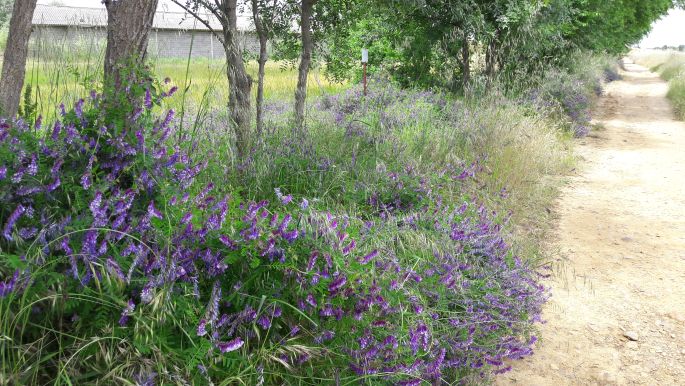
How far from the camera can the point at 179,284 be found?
2285mm

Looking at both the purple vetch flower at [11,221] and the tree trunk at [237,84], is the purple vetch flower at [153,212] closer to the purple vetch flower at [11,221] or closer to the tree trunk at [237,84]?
the purple vetch flower at [11,221]

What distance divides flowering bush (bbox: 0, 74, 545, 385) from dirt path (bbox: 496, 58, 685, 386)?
1.89 feet

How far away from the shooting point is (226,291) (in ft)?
7.99

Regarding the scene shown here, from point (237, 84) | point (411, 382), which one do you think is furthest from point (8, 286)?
point (237, 84)

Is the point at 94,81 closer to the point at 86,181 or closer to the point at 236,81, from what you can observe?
the point at 86,181

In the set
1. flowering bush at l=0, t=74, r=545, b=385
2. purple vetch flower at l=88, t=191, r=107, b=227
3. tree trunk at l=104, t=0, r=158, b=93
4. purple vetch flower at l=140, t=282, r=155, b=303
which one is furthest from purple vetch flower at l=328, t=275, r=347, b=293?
tree trunk at l=104, t=0, r=158, b=93

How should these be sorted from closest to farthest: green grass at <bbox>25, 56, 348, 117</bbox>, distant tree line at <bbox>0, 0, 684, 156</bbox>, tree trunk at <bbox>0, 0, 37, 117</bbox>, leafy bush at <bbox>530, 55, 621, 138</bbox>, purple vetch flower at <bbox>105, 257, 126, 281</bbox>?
1. purple vetch flower at <bbox>105, 257, 126, 281</bbox>
2. green grass at <bbox>25, 56, 348, 117</bbox>
3. distant tree line at <bbox>0, 0, 684, 156</bbox>
4. tree trunk at <bbox>0, 0, 37, 117</bbox>
5. leafy bush at <bbox>530, 55, 621, 138</bbox>

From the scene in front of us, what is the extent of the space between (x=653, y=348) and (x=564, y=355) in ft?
2.07

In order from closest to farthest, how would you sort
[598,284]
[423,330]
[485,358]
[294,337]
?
[294,337], [423,330], [485,358], [598,284]

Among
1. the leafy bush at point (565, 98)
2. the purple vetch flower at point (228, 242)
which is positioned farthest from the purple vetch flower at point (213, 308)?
the leafy bush at point (565, 98)

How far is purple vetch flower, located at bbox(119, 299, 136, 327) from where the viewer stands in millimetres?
1982

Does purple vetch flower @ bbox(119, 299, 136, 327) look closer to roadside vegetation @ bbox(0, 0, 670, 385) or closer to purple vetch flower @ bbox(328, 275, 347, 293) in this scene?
roadside vegetation @ bbox(0, 0, 670, 385)

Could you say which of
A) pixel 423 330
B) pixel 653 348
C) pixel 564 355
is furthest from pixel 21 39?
pixel 653 348

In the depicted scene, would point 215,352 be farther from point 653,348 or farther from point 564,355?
point 653,348
